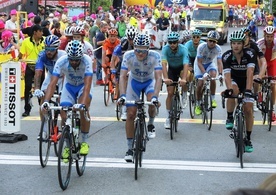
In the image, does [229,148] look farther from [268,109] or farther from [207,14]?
[207,14]

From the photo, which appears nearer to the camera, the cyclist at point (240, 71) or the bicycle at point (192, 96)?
the cyclist at point (240, 71)

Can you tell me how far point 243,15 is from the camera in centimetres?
6600

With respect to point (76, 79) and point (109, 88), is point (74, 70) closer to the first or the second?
point (76, 79)

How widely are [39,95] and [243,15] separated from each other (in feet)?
191

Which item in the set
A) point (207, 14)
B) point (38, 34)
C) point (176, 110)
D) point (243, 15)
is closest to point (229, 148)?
point (176, 110)

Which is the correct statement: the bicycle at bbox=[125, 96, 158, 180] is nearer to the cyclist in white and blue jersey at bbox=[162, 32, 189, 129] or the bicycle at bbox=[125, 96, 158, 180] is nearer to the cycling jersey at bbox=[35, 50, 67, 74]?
the cycling jersey at bbox=[35, 50, 67, 74]

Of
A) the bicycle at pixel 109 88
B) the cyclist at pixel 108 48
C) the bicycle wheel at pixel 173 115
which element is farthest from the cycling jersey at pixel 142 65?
the cyclist at pixel 108 48

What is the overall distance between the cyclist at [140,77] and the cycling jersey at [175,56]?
2345mm

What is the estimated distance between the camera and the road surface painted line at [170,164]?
31.4 feet

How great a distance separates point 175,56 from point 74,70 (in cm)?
375

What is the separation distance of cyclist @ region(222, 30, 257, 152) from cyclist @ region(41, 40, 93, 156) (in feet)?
6.67

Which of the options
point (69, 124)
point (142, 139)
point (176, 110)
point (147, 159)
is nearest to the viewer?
point (69, 124)

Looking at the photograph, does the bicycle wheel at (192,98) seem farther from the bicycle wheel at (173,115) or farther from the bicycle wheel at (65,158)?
the bicycle wheel at (65,158)

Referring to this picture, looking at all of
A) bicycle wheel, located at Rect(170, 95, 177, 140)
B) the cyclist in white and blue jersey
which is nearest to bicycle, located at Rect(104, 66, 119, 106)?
the cyclist in white and blue jersey
